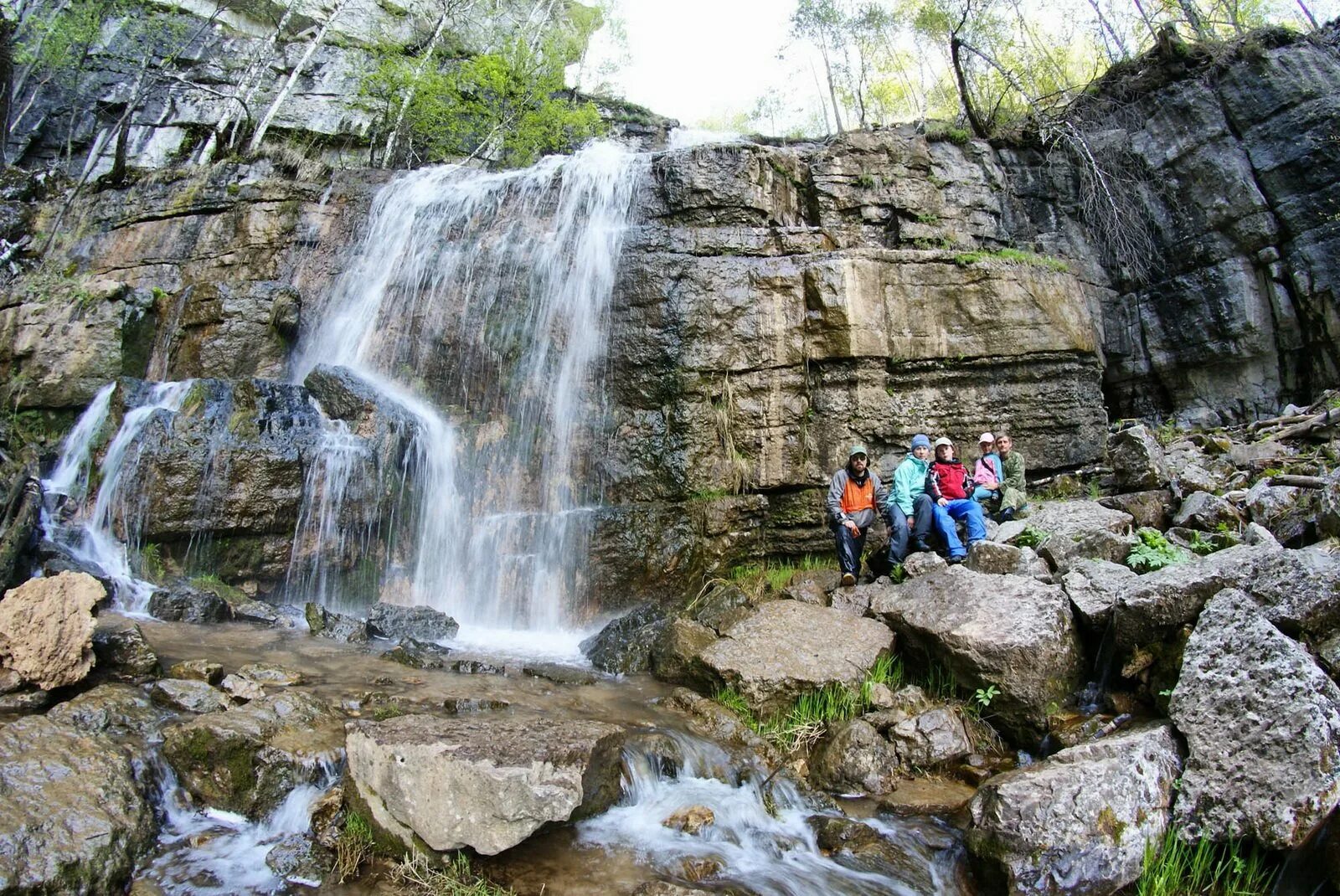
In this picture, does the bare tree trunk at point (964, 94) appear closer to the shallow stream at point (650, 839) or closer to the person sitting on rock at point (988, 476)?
the person sitting on rock at point (988, 476)

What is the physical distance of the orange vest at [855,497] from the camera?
28.5ft

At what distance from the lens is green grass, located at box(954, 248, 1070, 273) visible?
10734 mm

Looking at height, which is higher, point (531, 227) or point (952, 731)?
point (531, 227)

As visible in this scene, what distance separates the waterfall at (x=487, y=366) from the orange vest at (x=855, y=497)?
11.5 ft

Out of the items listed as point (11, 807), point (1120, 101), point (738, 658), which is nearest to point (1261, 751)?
point (738, 658)

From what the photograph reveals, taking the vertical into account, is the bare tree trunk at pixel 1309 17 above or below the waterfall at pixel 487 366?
above

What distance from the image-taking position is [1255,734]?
3.87 meters

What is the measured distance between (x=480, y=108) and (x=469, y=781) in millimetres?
20476

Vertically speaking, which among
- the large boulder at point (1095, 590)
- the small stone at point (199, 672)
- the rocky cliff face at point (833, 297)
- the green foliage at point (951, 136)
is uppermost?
the green foliage at point (951, 136)

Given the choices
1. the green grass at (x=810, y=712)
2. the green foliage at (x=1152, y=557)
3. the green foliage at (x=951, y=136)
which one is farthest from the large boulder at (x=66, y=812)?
the green foliage at (x=951, y=136)

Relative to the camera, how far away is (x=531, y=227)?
1264 cm

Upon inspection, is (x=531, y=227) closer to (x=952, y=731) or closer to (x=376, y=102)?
(x=952, y=731)

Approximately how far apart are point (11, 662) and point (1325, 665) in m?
8.57

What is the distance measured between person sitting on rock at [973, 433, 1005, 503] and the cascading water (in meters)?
10.1
